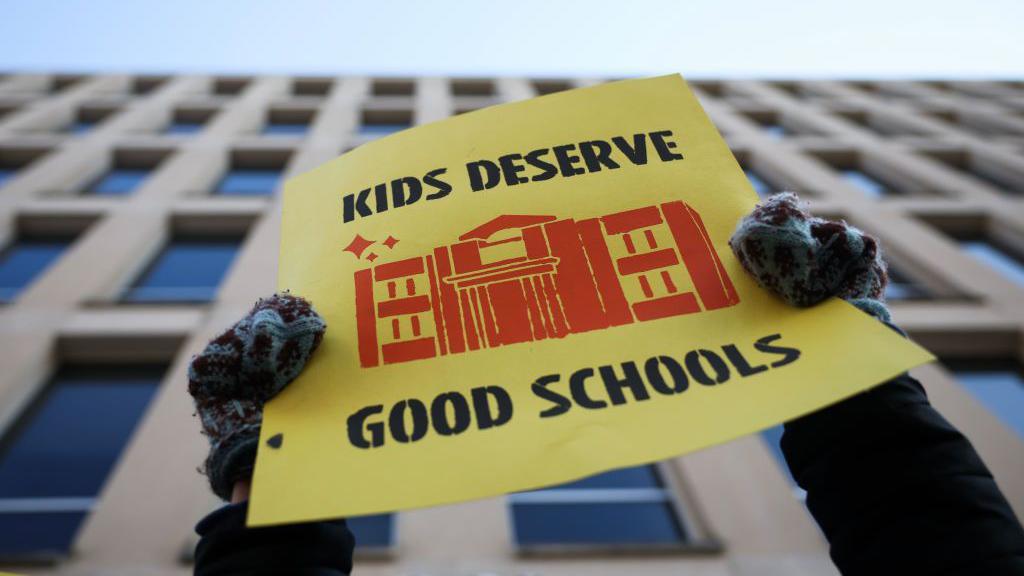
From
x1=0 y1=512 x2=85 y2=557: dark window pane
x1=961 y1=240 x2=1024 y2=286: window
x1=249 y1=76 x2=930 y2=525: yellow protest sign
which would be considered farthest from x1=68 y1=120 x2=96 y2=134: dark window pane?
x1=961 y1=240 x2=1024 y2=286: window

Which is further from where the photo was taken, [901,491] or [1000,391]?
[1000,391]

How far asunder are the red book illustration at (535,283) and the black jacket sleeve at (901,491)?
0.38 m

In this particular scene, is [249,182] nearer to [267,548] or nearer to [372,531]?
[372,531]

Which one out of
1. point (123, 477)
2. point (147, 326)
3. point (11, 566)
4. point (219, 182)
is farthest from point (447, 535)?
point (219, 182)

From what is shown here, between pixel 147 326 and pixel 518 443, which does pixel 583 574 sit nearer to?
pixel 518 443

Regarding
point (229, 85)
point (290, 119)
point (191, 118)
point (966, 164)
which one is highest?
point (229, 85)

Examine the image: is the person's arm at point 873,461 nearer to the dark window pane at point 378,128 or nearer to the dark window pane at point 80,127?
the dark window pane at point 378,128

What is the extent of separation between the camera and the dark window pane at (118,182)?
36.7 feet

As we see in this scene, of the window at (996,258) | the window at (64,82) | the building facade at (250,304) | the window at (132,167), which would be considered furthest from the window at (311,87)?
the window at (996,258)

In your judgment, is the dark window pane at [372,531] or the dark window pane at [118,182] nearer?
the dark window pane at [372,531]

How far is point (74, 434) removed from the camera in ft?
19.6

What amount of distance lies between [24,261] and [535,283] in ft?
33.7

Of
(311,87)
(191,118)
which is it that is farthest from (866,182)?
(191,118)

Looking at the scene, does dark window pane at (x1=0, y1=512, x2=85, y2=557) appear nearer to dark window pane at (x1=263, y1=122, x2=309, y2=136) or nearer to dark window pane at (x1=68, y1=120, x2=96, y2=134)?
dark window pane at (x1=263, y1=122, x2=309, y2=136)
